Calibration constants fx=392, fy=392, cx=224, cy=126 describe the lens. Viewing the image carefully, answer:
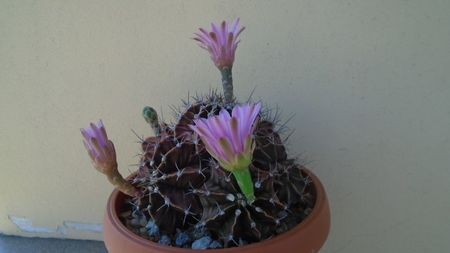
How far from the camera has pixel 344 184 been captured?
0.88 metres

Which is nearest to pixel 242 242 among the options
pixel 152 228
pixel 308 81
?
pixel 152 228

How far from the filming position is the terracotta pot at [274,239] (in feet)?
1.82

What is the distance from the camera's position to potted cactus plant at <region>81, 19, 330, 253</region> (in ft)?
1.86

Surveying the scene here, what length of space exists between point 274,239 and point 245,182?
0.11 m

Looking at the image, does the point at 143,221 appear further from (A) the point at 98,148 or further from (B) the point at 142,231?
(A) the point at 98,148

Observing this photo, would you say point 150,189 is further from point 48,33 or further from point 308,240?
point 48,33

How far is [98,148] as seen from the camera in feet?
1.87

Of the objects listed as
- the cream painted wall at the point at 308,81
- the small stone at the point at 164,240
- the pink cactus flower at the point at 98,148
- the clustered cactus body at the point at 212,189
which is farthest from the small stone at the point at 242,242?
the cream painted wall at the point at 308,81

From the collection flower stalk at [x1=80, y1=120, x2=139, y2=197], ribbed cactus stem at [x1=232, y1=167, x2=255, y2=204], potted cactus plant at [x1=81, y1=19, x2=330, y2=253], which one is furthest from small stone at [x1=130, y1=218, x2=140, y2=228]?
ribbed cactus stem at [x1=232, y1=167, x2=255, y2=204]

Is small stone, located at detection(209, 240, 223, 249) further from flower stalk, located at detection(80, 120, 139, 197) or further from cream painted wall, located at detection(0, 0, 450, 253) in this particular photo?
cream painted wall, located at detection(0, 0, 450, 253)

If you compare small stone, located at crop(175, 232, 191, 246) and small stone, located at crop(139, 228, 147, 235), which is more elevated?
small stone, located at crop(175, 232, 191, 246)

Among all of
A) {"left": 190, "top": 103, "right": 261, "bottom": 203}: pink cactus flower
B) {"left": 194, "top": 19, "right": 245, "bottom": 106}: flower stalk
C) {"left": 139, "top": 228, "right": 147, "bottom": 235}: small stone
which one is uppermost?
{"left": 194, "top": 19, "right": 245, "bottom": 106}: flower stalk

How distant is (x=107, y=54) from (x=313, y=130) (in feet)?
1.62

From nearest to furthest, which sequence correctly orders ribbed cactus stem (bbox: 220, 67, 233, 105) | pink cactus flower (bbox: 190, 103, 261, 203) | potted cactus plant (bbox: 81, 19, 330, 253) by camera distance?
1. pink cactus flower (bbox: 190, 103, 261, 203)
2. potted cactus plant (bbox: 81, 19, 330, 253)
3. ribbed cactus stem (bbox: 220, 67, 233, 105)
